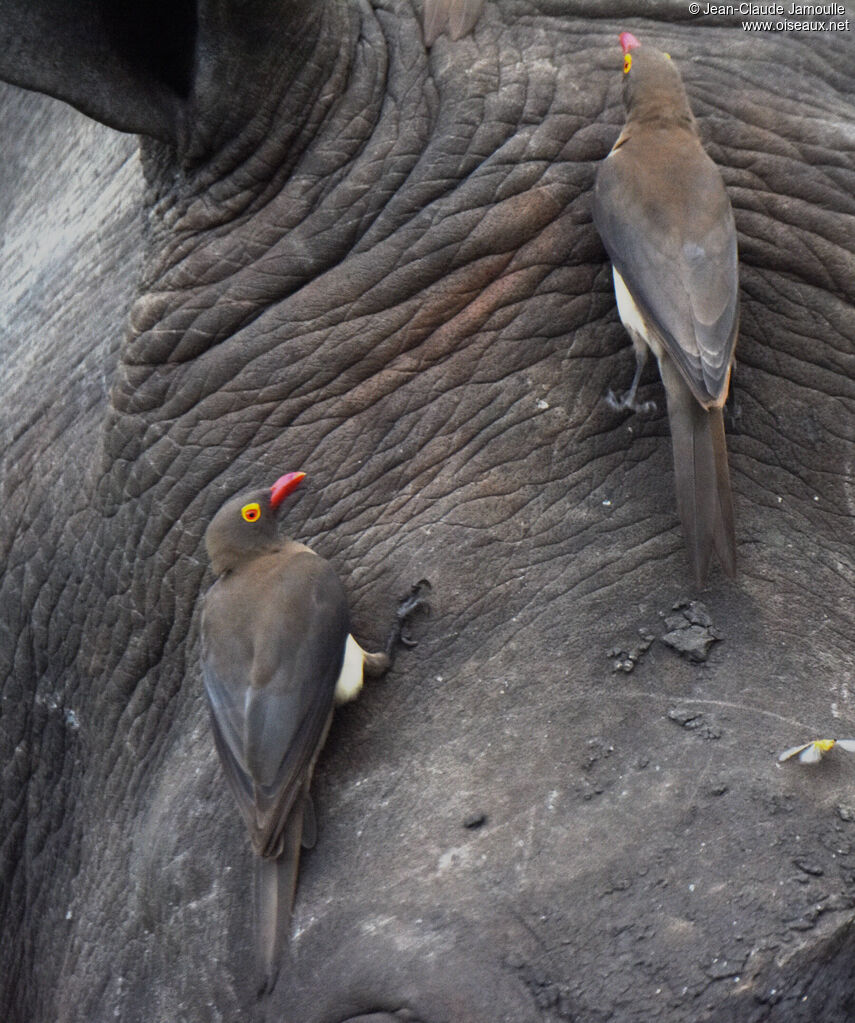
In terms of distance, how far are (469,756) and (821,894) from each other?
2.11 ft

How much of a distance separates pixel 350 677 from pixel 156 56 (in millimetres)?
1276

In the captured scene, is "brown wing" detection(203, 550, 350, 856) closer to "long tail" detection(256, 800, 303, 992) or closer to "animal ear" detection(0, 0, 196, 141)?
"long tail" detection(256, 800, 303, 992)

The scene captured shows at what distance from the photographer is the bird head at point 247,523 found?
115 inches

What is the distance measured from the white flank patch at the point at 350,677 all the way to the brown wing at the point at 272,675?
21 mm

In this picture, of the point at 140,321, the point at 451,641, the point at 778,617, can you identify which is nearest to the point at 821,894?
the point at 778,617

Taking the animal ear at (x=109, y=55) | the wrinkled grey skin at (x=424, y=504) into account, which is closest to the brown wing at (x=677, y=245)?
the wrinkled grey skin at (x=424, y=504)

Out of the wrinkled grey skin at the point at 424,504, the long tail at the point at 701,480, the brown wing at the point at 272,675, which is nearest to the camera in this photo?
the wrinkled grey skin at the point at 424,504

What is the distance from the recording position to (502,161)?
3.03 metres

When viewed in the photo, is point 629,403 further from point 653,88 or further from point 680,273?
point 653,88

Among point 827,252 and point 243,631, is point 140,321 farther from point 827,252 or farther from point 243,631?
point 827,252

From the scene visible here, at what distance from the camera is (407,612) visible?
2.78 metres

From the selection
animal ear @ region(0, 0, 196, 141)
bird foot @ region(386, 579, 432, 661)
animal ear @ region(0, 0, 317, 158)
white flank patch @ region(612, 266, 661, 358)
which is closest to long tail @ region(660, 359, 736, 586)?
white flank patch @ region(612, 266, 661, 358)

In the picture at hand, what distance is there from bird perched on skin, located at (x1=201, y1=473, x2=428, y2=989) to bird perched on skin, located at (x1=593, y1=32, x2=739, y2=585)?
548mm

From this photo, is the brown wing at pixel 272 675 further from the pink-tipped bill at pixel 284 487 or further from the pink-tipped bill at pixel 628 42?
the pink-tipped bill at pixel 628 42
